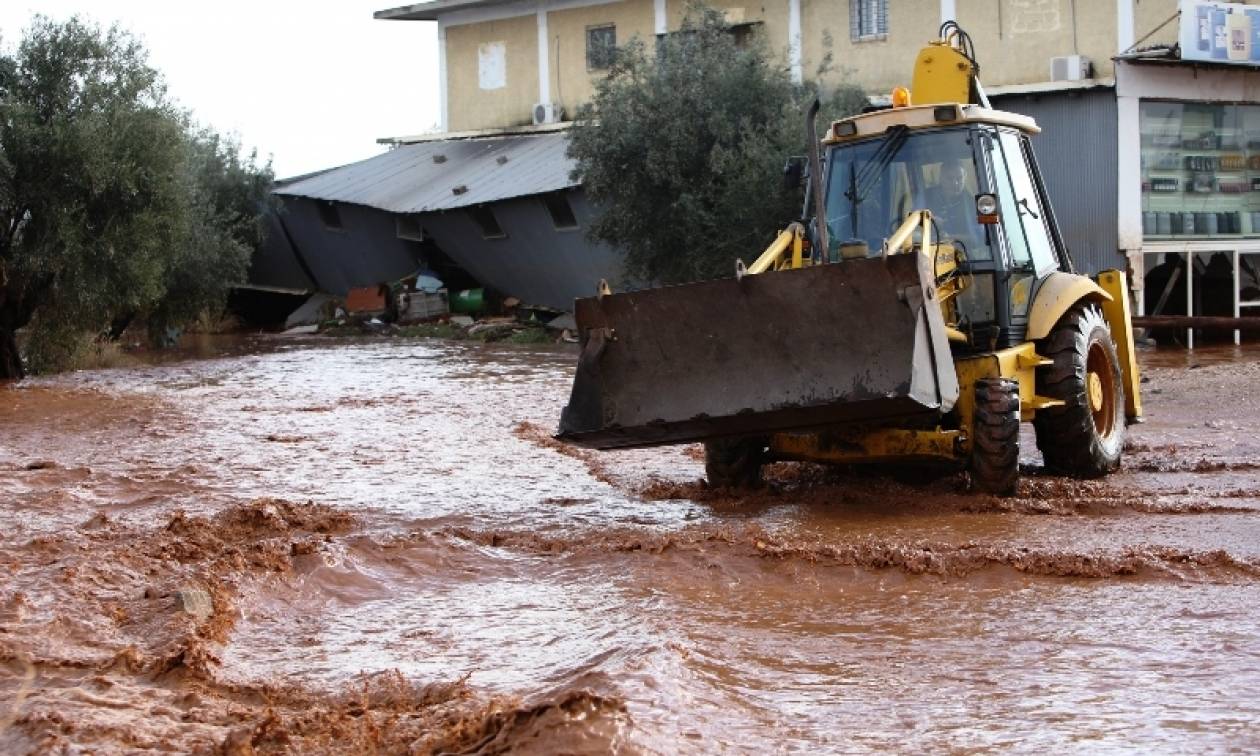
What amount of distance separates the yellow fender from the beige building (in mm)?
15760

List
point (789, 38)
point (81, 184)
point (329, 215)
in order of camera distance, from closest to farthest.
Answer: point (81, 184), point (789, 38), point (329, 215)

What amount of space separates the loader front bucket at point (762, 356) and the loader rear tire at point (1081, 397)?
1.76 metres

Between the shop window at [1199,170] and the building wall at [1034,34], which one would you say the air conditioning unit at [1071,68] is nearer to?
the building wall at [1034,34]

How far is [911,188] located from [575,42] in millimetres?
24019

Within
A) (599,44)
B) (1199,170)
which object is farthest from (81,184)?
(1199,170)

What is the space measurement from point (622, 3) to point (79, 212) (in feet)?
46.4

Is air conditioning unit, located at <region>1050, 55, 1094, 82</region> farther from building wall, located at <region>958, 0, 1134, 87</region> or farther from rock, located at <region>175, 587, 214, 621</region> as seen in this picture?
rock, located at <region>175, 587, 214, 621</region>

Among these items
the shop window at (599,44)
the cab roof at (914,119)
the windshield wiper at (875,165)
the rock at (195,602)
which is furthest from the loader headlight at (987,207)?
the shop window at (599,44)

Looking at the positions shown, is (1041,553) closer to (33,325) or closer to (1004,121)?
(1004,121)

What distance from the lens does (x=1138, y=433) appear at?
1349cm

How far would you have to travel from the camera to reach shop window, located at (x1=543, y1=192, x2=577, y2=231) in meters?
29.2

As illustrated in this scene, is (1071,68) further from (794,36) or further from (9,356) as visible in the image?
(9,356)

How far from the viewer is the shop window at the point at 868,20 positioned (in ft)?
91.3

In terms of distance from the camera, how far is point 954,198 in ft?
32.0
